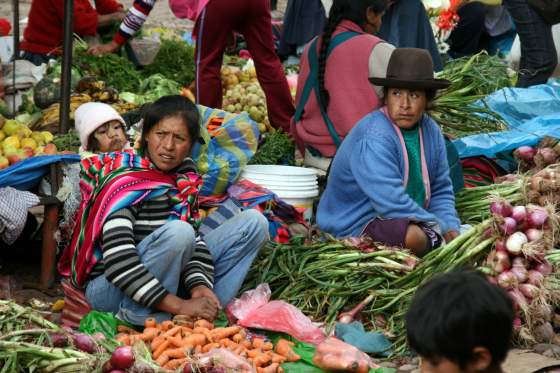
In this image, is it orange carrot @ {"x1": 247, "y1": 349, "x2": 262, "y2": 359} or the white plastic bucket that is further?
the white plastic bucket

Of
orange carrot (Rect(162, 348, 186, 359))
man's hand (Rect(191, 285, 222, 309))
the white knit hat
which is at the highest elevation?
the white knit hat

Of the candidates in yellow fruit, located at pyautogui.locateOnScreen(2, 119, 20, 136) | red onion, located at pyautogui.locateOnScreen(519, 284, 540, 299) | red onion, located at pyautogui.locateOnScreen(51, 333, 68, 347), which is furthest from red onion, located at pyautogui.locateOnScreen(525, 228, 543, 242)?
yellow fruit, located at pyautogui.locateOnScreen(2, 119, 20, 136)

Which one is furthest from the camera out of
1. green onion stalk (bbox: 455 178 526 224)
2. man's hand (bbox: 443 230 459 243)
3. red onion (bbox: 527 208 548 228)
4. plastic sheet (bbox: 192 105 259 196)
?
plastic sheet (bbox: 192 105 259 196)

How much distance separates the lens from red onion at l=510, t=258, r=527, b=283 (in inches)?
167

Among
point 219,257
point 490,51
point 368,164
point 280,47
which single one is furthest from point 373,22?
point 490,51

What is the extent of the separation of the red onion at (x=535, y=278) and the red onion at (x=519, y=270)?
21 mm

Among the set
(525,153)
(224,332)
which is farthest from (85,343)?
(525,153)

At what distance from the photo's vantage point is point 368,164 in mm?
4699

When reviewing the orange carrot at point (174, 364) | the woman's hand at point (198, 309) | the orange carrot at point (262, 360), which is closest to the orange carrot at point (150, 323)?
the woman's hand at point (198, 309)

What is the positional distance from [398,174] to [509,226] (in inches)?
25.1

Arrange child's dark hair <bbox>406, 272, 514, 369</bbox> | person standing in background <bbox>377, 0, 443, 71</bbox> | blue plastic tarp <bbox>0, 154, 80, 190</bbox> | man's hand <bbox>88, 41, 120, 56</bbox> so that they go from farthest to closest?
man's hand <bbox>88, 41, 120, 56</bbox>
person standing in background <bbox>377, 0, 443, 71</bbox>
blue plastic tarp <bbox>0, 154, 80, 190</bbox>
child's dark hair <bbox>406, 272, 514, 369</bbox>

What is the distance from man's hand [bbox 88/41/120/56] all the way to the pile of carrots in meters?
3.74

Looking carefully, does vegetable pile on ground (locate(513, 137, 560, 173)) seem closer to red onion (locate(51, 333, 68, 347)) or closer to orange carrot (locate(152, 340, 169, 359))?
orange carrot (locate(152, 340, 169, 359))

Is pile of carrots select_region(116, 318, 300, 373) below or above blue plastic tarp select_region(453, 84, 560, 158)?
below
